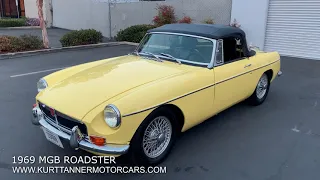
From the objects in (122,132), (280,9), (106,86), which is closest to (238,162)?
(122,132)

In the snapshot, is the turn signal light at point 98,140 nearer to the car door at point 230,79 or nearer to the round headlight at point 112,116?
the round headlight at point 112,116

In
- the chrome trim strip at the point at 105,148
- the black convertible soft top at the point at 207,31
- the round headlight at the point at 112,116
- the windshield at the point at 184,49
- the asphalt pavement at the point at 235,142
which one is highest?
the black convertible soft top at the point at 207,31

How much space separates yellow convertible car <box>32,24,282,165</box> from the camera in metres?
2.70

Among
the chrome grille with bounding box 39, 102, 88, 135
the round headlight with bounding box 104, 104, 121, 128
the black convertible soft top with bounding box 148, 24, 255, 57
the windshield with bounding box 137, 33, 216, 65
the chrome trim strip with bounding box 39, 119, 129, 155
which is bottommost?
the chrome trim strip with bounding box 39, 119, 129, 155

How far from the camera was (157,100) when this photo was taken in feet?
9.62

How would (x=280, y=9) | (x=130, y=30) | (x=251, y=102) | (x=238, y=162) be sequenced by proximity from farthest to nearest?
(x=130, y=30) → (x=280, y=9) → (x=251, y=102) → (x=238, y=162)

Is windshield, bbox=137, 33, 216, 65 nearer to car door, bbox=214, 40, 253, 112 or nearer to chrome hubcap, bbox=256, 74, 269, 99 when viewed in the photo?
car door, bbox=214, 40, 253, 112

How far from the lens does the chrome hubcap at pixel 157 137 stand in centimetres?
305

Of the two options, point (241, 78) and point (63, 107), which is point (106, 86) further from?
point (241, 78)

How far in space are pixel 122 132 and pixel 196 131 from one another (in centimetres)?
163

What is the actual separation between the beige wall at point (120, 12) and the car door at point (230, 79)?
7638 mm

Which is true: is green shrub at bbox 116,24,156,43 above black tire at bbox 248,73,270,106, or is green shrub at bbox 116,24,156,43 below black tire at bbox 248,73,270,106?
above

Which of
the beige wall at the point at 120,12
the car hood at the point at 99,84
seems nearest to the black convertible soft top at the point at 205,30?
the car hood at the point at 99,84

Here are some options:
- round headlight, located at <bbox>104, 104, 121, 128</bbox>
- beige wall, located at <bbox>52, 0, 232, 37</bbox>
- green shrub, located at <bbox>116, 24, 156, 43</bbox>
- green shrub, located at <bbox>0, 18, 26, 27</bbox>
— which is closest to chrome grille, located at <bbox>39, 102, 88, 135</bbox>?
round headlight, located at <bbox>104, 104, 121, 128</bbox>
